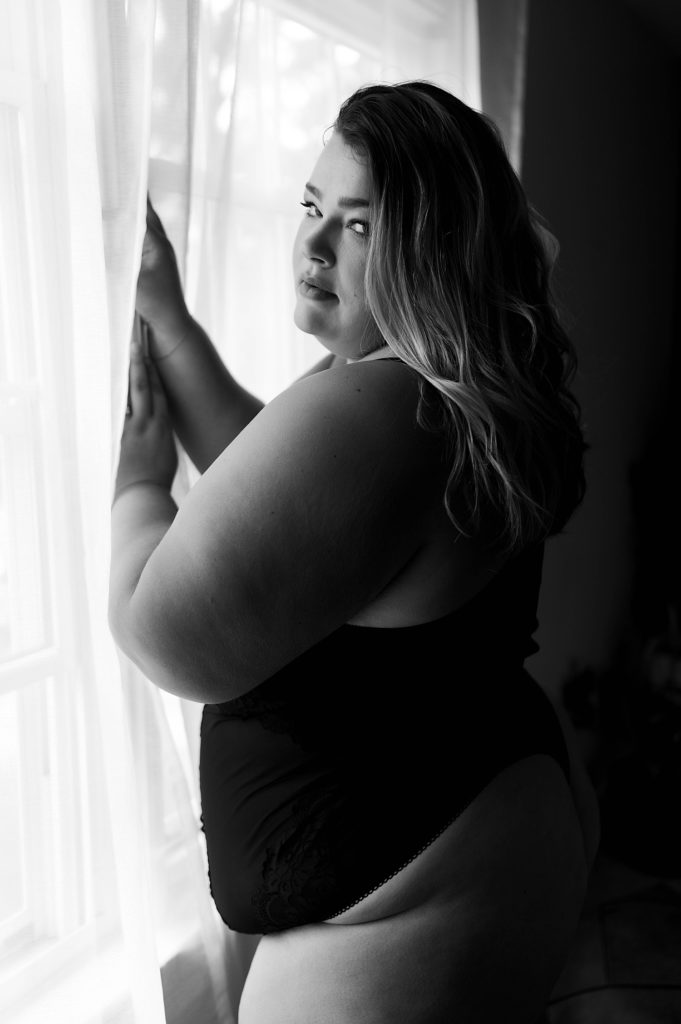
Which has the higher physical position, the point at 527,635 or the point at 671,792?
the point at 527,635

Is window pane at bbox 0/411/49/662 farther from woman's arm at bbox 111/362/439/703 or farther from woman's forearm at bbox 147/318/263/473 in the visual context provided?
woman's arm at bbox 111/362/439/703

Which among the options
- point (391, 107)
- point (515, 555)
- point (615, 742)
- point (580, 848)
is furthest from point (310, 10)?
point (615, 742)

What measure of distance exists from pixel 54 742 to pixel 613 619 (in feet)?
8.16

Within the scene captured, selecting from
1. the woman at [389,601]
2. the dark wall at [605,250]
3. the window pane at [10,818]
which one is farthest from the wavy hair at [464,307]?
the dark wall at [605,250]

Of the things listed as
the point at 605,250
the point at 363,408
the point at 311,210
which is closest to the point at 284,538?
the point at 363,408

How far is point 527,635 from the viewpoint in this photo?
37.3 inches

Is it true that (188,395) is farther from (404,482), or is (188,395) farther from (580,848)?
(580,848)

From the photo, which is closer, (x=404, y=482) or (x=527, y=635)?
(x=404, y=482)

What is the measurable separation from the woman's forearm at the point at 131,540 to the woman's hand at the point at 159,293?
20 centimetres

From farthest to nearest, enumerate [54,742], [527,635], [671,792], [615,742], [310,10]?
[615,742] < [671,792] < [310,10] < [54,742] < [527,635]

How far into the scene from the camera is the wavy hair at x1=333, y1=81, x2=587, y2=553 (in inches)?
Answer: 30.3

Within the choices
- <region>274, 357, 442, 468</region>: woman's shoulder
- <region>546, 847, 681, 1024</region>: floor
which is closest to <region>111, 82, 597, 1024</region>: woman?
<region>274, 357, 442, 468</region>: woman's shoulder

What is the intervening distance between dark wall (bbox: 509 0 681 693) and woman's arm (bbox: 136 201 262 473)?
1339mm

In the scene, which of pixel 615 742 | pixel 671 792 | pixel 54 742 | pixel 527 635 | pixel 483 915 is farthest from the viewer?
pixel 615 742
